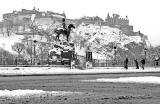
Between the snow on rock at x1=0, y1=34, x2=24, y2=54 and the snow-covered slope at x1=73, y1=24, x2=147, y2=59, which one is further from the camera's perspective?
the snow-covered slope at x1=73, y1=24, x2=147, y2=59

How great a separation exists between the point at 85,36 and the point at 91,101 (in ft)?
615

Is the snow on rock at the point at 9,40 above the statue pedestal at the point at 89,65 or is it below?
above

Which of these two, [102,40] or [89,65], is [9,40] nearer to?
[102,40]

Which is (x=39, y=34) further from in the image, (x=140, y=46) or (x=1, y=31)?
(x=140, y=46)

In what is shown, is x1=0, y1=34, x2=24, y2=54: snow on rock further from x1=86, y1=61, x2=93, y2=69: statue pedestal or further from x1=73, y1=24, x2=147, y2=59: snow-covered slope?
x1=86, y1=61, x2=93, y2=69: statue pedestal

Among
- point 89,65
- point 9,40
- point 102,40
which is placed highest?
point 102,40

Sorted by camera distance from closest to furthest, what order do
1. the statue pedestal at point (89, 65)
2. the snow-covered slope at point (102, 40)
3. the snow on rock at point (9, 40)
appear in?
the statue pedestal at point (89, 65) → the snow on rock at point (9, 40) → the snow-covered slope at point (102, 40)

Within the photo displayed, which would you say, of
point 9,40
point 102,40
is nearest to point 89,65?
point 9,40

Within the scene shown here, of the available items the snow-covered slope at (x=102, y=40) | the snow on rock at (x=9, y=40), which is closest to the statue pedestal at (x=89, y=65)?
the snow on rock at (x=9, y=40)

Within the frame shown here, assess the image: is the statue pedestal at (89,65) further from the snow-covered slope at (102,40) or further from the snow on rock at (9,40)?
the snow-covered slope at (102,40)

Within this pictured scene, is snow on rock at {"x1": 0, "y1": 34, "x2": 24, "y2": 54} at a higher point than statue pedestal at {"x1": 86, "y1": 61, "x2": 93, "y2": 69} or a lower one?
higher

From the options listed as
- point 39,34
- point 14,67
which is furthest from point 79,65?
point 39,34

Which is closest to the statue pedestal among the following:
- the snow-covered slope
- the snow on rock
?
the snow on rock

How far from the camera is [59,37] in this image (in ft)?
132
